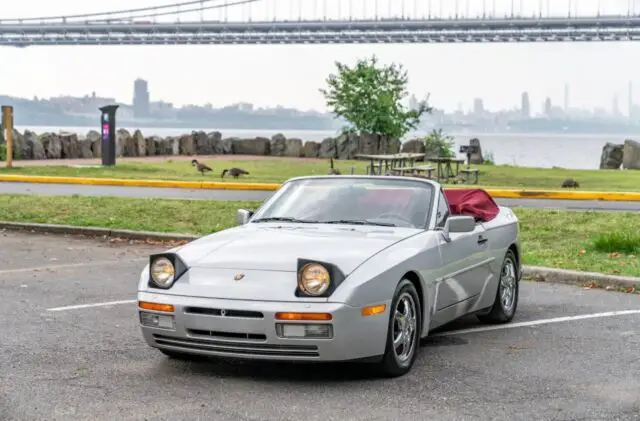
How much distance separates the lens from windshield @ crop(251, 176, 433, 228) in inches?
275

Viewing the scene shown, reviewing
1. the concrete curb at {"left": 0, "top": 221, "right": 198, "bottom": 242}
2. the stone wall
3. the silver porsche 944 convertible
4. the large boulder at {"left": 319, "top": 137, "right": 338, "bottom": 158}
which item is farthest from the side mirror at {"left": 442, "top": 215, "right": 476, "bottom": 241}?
the large boulder at {"left": 319, "top": 137, "right": 338, "bottom": 158}

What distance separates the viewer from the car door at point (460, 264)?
6824mm

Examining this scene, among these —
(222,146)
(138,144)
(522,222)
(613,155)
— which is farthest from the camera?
(222,146)

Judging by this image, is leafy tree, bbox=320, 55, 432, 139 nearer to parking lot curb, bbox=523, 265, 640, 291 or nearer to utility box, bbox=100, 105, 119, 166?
utility box, bbox=100, 105, 119, 166

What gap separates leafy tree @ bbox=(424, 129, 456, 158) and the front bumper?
100 ft

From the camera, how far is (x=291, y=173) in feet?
91.8

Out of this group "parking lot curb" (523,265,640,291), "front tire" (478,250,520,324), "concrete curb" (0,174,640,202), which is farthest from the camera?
"concrete curb" (0,174,640,202)

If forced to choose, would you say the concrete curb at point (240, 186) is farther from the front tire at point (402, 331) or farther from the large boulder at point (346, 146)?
the large boulder at point (346, 146)

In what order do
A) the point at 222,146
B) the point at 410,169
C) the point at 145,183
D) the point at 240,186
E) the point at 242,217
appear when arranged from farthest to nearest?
the point at 222,146, the point at 410,169, the point at 145,183, the point at 240,186, the point at 242,217

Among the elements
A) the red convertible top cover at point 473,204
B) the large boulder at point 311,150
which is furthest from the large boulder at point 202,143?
the red convertible top cover at point 473,204

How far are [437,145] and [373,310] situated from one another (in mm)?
31805

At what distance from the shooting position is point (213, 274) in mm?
5957

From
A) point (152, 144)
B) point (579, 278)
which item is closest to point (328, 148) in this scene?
point (152, 144)

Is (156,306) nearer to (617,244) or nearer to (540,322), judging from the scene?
(540,322)
